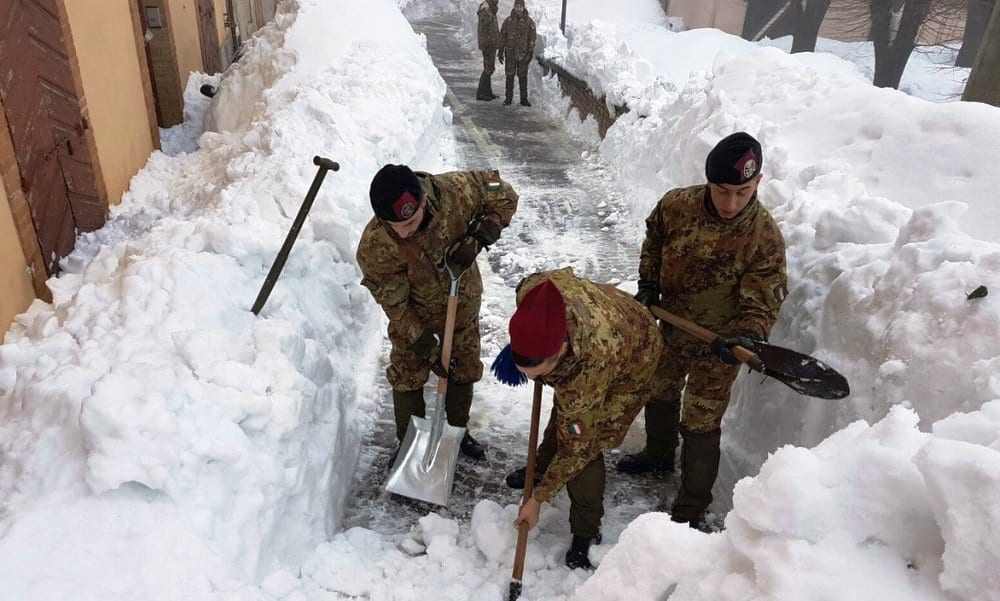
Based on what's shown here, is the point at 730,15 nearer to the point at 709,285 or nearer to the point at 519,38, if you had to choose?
the point at 519,38

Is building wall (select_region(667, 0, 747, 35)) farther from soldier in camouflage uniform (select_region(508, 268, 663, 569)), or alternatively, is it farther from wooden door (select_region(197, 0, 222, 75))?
soldier in camouflage uniform (select_region(508, 268, 663, 569))

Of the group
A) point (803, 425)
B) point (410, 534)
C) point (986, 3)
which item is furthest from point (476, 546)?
point (986, 3)

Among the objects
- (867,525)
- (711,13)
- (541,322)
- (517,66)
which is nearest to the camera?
(867,525)

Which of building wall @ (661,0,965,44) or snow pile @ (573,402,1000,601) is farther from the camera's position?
building wall @ (661,0,965,44)

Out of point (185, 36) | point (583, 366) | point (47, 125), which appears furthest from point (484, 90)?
point (583, 366)

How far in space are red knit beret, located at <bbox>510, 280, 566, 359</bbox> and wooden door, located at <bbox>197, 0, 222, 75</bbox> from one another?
9.36 meters

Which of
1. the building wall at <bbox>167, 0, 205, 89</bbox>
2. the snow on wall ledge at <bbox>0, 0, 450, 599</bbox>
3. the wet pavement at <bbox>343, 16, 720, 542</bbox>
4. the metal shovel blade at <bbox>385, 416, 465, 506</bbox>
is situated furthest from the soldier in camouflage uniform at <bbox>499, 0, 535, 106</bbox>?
the metal shovel blade at <bbox>385, 416, 465, 506</bbox>

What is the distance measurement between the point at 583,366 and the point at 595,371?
7 cm

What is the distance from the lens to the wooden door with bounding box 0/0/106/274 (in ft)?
14.6

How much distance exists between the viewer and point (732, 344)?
2.78 m

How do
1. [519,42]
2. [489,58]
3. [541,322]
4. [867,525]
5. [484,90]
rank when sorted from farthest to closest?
[484,90]
[489,58]
[519,42]
[541,322]
[867,525]

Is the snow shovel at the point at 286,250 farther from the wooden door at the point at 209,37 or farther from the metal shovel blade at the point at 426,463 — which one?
the wooden door at the point at 209,37

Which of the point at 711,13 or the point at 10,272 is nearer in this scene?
the point at 10,272

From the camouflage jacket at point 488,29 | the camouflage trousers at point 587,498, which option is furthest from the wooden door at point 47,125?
the camouflage jacket at point 488,29
